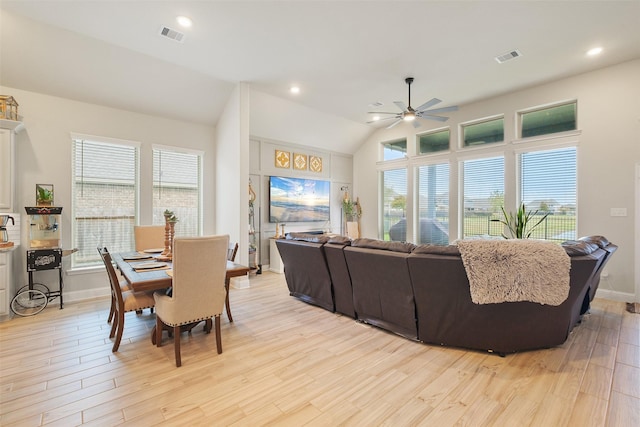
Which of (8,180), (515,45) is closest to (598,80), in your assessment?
(515,45)

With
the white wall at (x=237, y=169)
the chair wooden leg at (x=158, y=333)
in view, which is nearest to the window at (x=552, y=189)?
the white wall at (x=237, y=169)

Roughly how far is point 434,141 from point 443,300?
15.7 ft

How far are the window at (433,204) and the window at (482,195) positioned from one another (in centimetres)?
39

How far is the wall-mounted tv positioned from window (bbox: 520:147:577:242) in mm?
4185

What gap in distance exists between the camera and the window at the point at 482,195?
215 inches

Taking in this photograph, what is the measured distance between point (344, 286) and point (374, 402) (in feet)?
5.07

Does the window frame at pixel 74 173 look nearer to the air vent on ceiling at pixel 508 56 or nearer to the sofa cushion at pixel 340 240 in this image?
the sofa cushion at pixel 340 240

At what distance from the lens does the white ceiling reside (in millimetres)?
2996

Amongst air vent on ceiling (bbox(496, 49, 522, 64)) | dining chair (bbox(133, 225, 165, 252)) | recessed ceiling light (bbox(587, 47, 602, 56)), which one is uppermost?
recessed ceiling light (bbox(587, 47, 602, 56))

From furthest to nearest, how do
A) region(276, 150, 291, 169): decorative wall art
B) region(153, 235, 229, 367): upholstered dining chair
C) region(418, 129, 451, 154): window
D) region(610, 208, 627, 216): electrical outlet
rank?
region(276, 150, 291, 169): decorative wall art
region(418, 129, 451, 154): window
region(610, 208, 627, 216): electrical outlet
region(153, 235, 229, 367): upholstered dining chair

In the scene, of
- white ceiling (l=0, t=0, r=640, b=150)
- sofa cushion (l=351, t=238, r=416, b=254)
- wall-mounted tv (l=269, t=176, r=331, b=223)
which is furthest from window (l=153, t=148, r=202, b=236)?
sofa cushion (l=351, t=238, r=416, b=254)

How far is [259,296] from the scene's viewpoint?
14.2 feet

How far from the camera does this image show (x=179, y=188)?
511 cm

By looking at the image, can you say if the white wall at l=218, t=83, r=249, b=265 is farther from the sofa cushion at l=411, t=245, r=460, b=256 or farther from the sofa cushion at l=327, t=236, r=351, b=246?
the sofa cushion at l=411, t=245, r=460, b=256
